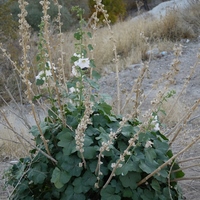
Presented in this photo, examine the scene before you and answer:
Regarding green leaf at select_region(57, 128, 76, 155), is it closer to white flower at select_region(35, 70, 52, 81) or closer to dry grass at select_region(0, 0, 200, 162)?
white flower at select_region(35, 70, 52, 81)

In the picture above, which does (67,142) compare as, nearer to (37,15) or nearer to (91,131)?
(91,131)

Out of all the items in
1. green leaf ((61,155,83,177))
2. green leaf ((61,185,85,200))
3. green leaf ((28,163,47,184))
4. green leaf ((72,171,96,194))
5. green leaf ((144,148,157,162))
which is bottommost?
green leaf ((61,185,85,200))

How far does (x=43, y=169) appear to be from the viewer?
1842 mm

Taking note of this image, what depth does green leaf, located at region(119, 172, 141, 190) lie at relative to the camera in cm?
170

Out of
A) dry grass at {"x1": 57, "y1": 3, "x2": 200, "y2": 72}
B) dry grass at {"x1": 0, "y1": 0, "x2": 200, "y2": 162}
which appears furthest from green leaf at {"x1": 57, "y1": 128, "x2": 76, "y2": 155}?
dry grass at {"x1": 57, "y1": 3, "x2": 200, "y2": 72}

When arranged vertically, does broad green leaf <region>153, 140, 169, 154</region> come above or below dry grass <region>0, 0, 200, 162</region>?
above

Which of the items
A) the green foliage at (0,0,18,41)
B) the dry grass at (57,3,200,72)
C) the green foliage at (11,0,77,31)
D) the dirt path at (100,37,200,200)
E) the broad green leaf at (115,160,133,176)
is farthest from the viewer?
the green foliage at (11,0,77,31)

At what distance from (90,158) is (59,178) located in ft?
0.52

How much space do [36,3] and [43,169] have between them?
1208cm

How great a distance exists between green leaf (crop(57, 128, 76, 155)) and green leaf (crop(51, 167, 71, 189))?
10cm

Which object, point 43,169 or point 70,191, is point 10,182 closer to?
point 43,169

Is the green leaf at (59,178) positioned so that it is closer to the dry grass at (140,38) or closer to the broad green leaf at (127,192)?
the broad green leaf at (127,192)

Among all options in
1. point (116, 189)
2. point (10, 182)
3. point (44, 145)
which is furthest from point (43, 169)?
point (116, 189)

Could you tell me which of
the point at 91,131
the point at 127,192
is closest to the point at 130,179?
the point at 127,192
